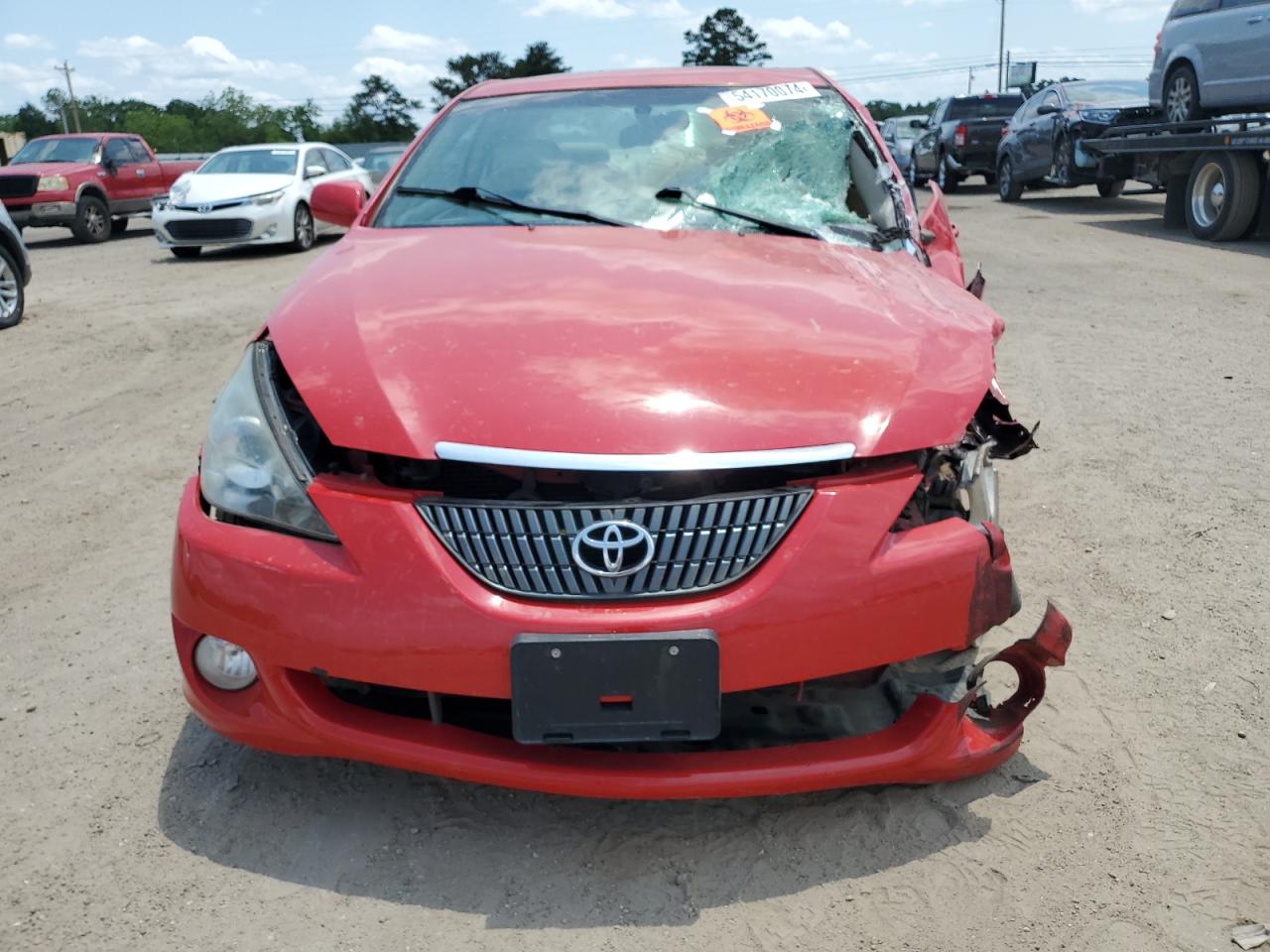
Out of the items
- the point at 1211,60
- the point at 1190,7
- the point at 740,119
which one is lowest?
the point at 740,119

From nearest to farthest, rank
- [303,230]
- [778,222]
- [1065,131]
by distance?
[778,222], [303,230], [1065,131]

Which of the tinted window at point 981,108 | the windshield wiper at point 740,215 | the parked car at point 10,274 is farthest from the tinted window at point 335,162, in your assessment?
the windshield wiper at point 740,215

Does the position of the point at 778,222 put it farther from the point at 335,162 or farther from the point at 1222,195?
the point at 335,162

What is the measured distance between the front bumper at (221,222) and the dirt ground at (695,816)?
9.70 metres

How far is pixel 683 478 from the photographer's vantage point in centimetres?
218

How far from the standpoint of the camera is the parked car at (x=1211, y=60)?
11102 mm

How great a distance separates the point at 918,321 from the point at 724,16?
3257 inches

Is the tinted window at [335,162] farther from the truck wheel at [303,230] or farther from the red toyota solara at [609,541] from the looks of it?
the red toyota solara at [609,541]

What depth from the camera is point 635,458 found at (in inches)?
83.4

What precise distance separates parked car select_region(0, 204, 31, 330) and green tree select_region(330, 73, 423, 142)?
2953 inches

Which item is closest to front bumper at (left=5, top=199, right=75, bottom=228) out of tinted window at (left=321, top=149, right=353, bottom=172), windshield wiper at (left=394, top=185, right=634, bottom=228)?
tinted window at (left=321, top=149, right=353, bottom=172)

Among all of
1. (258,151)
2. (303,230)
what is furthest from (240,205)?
(258,151)

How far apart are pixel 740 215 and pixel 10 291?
7212mm

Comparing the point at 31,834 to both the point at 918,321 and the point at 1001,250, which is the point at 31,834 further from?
the point at 1001,250
